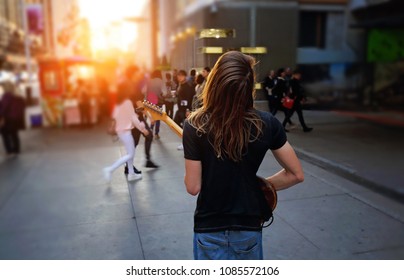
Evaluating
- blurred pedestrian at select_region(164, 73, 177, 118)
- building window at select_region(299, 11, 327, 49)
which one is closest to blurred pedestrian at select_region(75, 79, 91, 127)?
blurred pedestrian at select_region(164, 73, 177, 118)

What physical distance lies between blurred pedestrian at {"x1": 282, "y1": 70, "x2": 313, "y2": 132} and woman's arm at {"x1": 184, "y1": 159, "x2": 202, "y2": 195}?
906 millimetres

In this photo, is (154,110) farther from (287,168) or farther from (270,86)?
(287,168)

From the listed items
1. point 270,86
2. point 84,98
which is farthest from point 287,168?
point 84,98

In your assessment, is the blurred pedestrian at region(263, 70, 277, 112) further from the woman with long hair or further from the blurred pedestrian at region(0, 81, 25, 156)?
the blurred pedestrian at region(0, 81, 25, 156)

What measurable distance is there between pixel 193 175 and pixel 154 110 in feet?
2.12

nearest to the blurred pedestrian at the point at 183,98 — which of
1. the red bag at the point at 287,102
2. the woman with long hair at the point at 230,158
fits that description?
the red bag at the point at 287,102

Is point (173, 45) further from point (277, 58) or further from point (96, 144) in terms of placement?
point (96, 144)

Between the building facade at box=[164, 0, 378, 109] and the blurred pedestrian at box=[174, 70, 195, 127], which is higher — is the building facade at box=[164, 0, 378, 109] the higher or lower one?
the higher one

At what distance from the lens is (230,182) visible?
165cm

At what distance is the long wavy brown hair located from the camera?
1.53m

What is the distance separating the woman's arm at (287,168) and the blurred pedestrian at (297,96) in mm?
656
